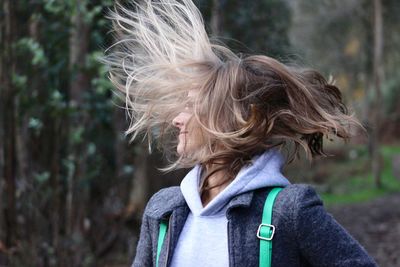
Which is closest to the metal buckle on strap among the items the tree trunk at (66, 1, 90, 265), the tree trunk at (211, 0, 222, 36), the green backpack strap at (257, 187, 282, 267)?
the green backpack strap at (257, 187, 282, 267)

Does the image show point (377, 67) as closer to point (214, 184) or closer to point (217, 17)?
point (217, 17)

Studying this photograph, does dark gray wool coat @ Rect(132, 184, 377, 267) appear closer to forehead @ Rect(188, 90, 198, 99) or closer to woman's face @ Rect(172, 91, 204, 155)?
woman's face @ Rect(172, 91, 204, 155)

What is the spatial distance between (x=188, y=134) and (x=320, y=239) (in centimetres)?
56

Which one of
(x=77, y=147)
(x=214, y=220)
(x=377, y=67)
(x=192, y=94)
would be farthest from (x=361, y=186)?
(x=214, y=220)

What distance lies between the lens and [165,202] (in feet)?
7.64

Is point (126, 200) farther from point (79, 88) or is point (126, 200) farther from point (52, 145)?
point (79, 88)

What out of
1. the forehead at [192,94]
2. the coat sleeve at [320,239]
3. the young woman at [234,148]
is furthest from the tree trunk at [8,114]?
the coat sleeve at [320,239]

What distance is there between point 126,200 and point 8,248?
14.5 feet

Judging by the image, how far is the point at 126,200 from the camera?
10.9m

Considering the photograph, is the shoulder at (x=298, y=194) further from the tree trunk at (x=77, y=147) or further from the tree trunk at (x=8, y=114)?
the tree trunk at (x=8, y=114)

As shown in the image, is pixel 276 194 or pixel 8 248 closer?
pixel 276 194

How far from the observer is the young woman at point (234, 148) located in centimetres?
208

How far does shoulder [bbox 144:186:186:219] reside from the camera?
7.46 ft

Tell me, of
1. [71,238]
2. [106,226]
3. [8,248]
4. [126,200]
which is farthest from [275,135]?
[126,200]
